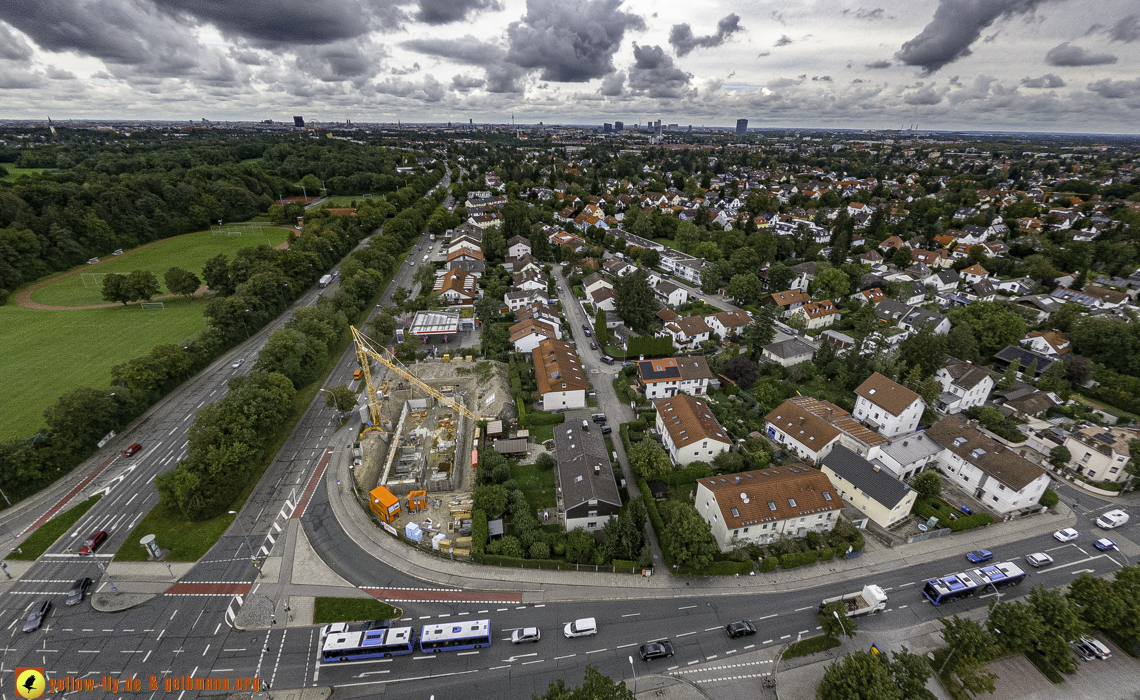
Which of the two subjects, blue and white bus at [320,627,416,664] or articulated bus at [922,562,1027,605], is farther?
articulated bus at [922,562,1027,605]

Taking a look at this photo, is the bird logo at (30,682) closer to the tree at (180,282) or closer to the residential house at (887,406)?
the tree at (180,282)

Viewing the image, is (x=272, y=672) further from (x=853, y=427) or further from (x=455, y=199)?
(x=455, y=199)

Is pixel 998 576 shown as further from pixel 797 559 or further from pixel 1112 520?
pixel 1112 520

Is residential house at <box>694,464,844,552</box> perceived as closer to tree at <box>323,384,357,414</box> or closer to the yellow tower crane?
the yellow tower crane

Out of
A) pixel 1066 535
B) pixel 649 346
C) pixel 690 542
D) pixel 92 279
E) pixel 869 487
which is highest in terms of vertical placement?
pixel 92 279

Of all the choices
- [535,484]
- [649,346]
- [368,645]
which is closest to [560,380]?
[535,484]

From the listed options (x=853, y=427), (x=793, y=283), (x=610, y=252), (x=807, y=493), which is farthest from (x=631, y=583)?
(x=610, y=252)

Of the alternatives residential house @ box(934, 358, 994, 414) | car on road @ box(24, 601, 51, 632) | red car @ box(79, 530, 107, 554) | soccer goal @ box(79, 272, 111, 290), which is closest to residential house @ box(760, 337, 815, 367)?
residential house @ box(934, 358, 994, 414)
